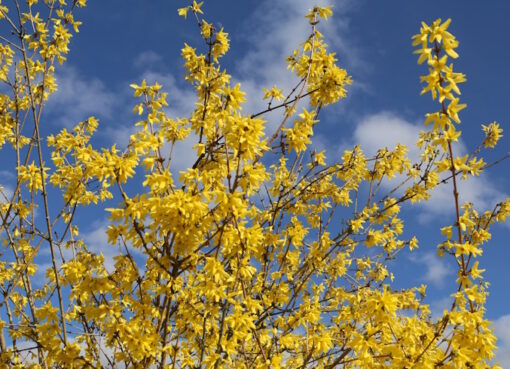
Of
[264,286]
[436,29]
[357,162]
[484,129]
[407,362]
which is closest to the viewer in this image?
[436,29]

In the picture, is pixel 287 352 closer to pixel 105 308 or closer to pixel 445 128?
pixel 105 308

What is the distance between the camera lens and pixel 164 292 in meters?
3.31

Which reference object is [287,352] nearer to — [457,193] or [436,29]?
[457,193]

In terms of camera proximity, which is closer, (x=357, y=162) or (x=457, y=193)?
(x=457, y=193)

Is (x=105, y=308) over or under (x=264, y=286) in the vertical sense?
under

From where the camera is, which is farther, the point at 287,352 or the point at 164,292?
the point at 287,352

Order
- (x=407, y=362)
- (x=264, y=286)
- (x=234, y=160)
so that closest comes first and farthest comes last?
(x=407, y=362), (x=234, y=160), (x=264, y=286)

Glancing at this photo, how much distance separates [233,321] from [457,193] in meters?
1.74

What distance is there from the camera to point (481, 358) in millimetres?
2641

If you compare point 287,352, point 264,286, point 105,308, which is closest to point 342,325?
point 287,352

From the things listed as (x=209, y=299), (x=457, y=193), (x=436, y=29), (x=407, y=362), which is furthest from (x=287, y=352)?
(x=436, y=29)

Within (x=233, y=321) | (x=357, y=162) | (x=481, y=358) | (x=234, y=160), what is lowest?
(x=481, y=358)

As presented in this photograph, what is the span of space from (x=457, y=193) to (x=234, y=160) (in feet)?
5.28

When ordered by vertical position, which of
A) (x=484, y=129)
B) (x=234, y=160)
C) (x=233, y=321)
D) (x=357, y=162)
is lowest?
(x=233, y=321)
